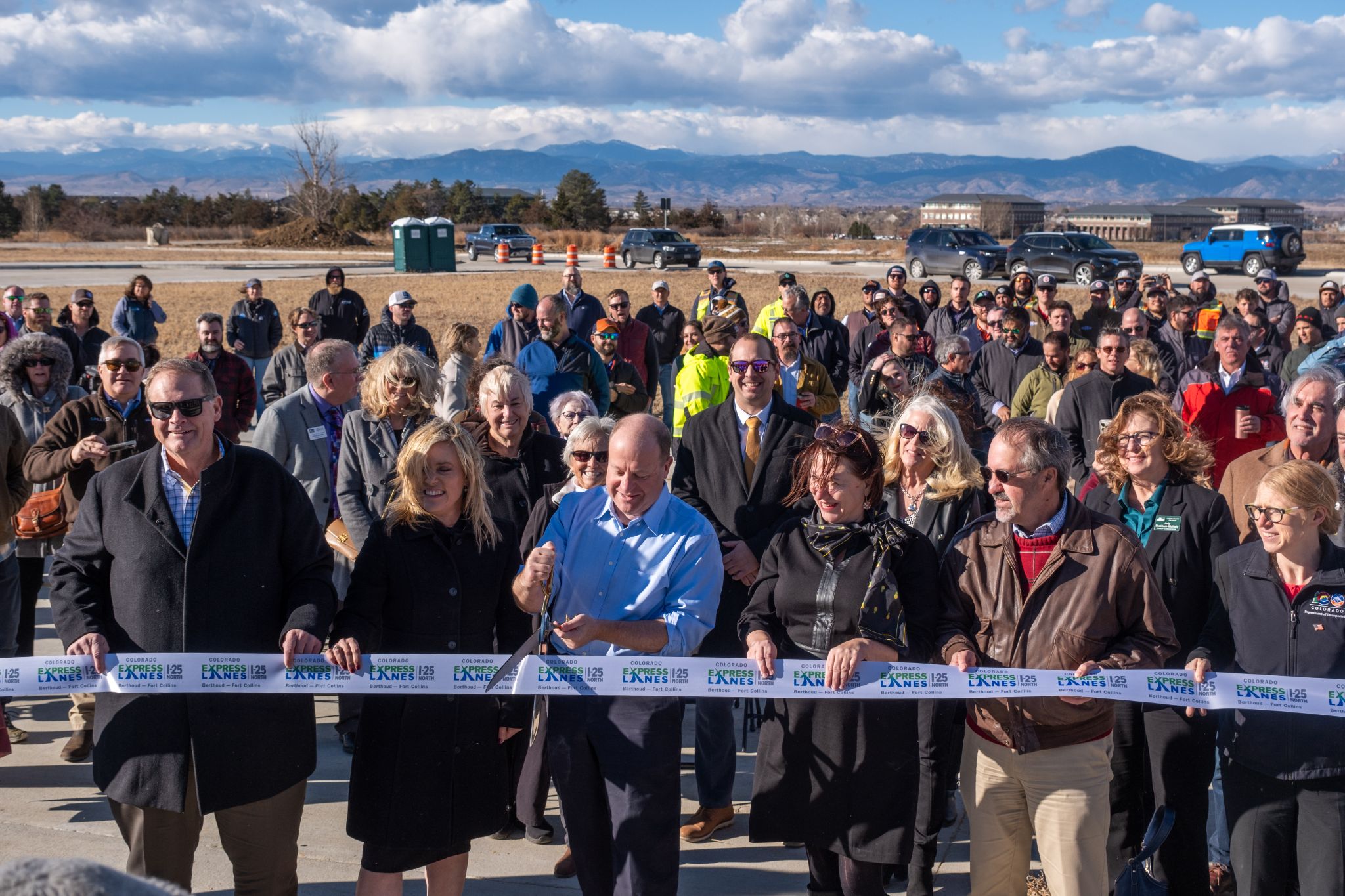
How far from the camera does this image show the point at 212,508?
3547 mm

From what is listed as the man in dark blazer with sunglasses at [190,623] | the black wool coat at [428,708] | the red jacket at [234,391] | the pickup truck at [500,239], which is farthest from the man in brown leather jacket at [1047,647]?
the pickup truck at [500,239]

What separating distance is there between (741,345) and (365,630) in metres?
2.25

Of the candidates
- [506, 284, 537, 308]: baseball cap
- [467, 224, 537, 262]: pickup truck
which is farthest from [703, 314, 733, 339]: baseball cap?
[467, 224, 537, 262]: pickup truck

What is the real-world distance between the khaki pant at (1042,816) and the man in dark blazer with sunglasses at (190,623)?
2.27 metres

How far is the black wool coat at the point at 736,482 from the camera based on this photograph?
16.3 feet

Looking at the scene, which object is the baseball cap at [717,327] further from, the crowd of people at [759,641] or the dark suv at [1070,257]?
the dark suv at [1070,257]

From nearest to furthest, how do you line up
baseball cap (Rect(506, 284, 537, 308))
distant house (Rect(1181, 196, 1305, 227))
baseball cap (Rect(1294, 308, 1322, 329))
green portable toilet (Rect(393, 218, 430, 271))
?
baseball cap (Rect(506, 284, 537, 308))
baseball cap (Rect(1294, 308, 1322, 329))
green portable toilet (Rect(393, 218, 430, 271))
distant house (Rect(1181, 196, 1305, 227))

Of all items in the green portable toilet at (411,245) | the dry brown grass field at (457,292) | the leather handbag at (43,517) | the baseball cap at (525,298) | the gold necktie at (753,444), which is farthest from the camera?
the green portable toilet at (411,245)

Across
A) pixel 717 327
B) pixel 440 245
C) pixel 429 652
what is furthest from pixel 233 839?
pixel 440 245

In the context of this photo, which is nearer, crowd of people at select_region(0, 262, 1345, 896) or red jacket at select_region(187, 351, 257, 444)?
crowd of people at select_region(0, 262, 1345, 896)

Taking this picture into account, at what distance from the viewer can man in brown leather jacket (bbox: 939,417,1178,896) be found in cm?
357

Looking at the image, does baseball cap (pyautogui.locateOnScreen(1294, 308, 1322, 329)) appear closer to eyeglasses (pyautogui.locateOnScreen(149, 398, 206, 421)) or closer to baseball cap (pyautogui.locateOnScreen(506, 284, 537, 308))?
baseball cap (pyautogui.locateOnScreen(506, 284, 537, 308))

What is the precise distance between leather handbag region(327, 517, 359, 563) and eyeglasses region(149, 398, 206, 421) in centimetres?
194

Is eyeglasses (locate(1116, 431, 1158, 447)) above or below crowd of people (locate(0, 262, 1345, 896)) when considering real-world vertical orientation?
above
